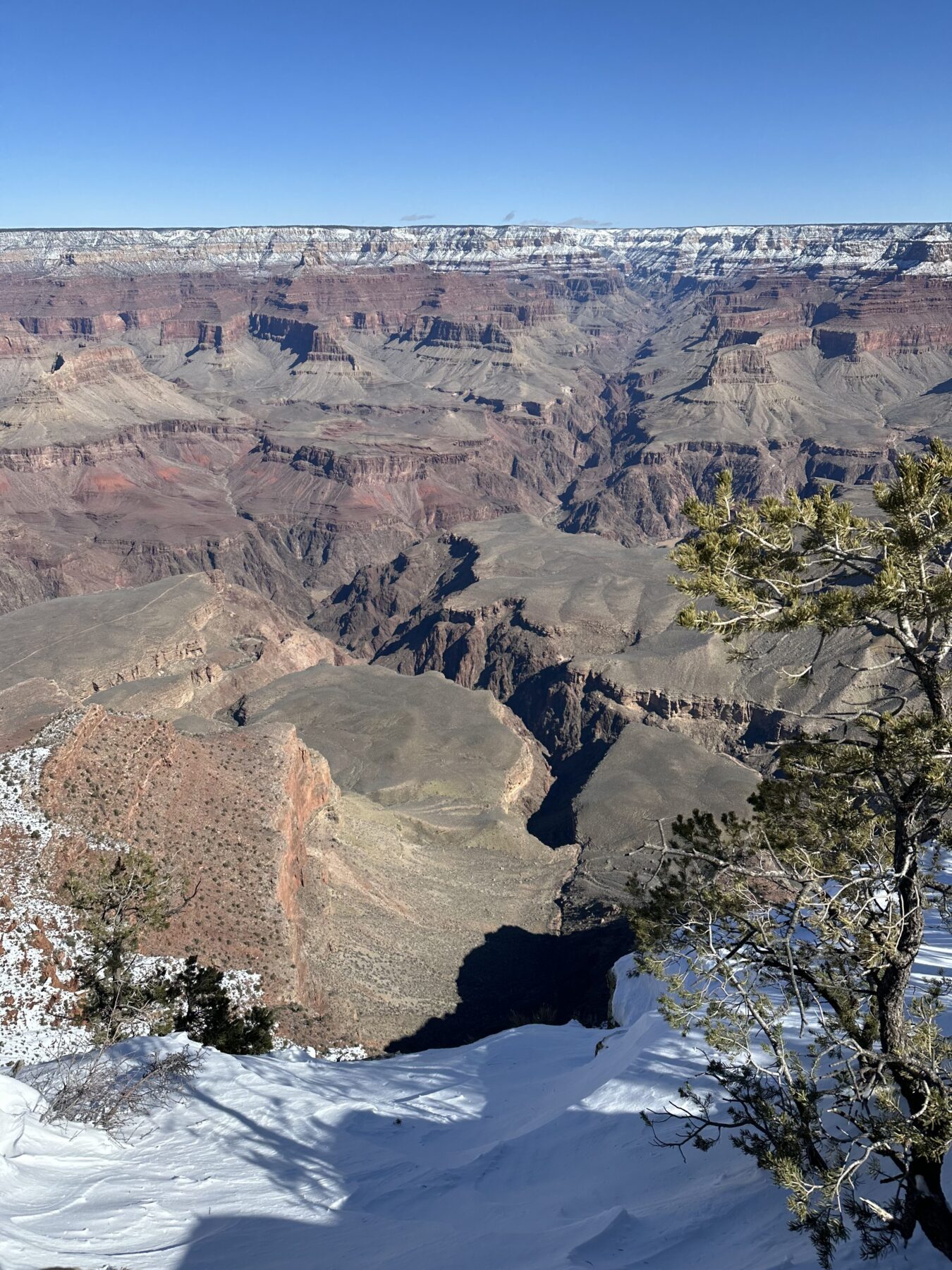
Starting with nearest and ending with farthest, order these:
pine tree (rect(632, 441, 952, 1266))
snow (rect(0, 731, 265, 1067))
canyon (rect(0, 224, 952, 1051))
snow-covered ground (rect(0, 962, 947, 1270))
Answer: pine tree (rect(632, 441, 952, 1266)), snow-covered ground (rect(0, 962, 947, 1270)), snow (rect(0, 731, 265, 1067)), canyon (rect(0, 224, 952, 1051))

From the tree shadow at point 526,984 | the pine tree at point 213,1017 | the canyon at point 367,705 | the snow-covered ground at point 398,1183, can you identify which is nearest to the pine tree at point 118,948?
the pine tree at point 213,1017

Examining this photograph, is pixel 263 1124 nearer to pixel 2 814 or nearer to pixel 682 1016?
pixel 682 1016

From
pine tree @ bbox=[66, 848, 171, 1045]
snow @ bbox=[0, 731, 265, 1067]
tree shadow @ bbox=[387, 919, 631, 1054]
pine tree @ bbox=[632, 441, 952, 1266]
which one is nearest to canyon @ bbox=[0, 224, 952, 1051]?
tree shadow @ bbox=[387, 919, 631, 1054]

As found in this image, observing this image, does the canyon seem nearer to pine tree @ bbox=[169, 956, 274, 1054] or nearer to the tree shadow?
the tree shadow

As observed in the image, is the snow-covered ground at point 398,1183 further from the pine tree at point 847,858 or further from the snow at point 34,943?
the snow at point 34,943

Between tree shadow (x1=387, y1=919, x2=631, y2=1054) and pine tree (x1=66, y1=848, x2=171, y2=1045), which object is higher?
pine tree (x1=66, y1=848, x2=171, y2=1045)

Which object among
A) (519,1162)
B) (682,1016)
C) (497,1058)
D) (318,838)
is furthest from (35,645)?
(682,1016)

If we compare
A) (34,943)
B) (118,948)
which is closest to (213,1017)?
(118,948)
